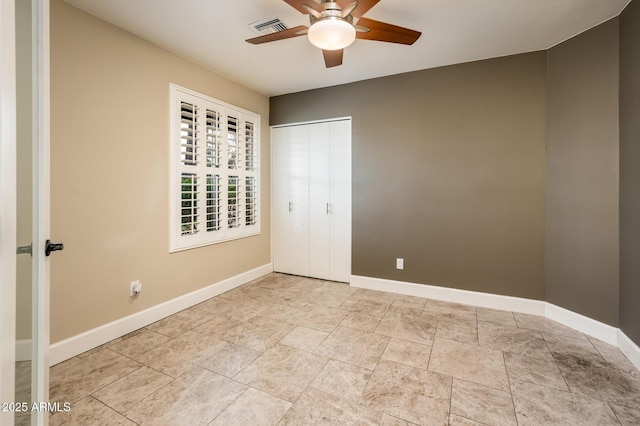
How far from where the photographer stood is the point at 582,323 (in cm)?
249

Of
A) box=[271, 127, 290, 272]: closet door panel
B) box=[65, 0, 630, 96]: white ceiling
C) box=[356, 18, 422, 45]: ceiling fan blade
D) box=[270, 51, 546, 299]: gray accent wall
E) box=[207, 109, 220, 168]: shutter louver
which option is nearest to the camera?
box=[356, 18, 422, 45]: ceiling fan blade

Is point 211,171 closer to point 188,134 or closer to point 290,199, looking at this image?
point 188,134

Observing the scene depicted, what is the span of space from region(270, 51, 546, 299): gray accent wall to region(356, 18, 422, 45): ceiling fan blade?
4.49 feet

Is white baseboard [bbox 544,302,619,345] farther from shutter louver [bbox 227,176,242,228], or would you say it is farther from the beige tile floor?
shutter louver [bbox 227,176,242,228]

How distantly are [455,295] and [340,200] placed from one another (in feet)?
5.88

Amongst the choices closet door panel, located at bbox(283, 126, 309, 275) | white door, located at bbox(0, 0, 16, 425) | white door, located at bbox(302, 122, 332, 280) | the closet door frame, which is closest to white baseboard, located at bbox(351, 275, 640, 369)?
the closet door frame

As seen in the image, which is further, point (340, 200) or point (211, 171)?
point (340, 200)

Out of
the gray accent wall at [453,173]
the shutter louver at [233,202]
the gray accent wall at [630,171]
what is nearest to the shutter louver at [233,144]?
the shutter louver at [233,202]

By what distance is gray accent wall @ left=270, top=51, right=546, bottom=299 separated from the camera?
2.85 meters

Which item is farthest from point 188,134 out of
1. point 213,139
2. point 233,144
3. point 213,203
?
point 213,203

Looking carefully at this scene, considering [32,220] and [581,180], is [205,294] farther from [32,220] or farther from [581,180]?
[581,180]

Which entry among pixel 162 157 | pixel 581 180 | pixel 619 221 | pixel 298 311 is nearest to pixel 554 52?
pixel 581 180

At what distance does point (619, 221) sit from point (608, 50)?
1.42m

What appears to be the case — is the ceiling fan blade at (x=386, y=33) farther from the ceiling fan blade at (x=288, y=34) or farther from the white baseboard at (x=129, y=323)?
the white baseboard at (x=129, y=323)
